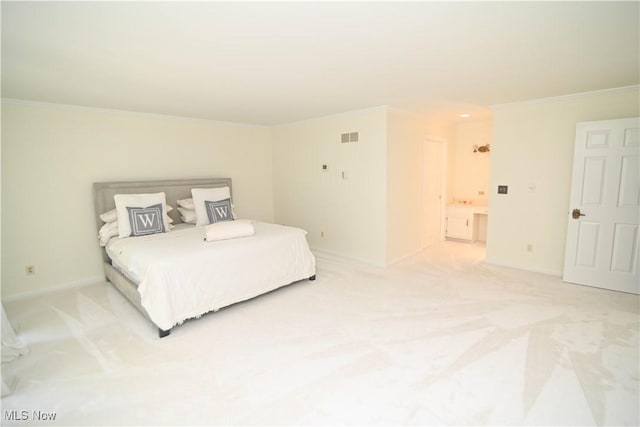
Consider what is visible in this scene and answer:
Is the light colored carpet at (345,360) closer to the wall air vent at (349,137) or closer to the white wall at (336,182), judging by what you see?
the white wall at (336,182)

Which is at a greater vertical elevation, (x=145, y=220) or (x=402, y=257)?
(x=145, y=220)

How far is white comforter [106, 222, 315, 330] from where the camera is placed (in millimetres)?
2756

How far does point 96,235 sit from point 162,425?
3.20 meters

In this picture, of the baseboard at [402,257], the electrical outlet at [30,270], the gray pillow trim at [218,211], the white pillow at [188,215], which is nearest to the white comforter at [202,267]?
the gray pillow trim at [218,211]

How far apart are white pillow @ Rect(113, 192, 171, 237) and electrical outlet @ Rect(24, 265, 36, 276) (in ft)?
3.36

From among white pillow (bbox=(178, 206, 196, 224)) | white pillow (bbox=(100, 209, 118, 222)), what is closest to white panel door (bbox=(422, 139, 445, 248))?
white pillow (bbox=(178, 206, 196, 224))

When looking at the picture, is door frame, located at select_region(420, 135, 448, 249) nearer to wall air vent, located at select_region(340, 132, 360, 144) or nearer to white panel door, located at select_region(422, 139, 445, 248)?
white panel door, located at select_region(422, 139, 445, 248)

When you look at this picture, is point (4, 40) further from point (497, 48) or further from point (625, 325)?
point (625, 325)

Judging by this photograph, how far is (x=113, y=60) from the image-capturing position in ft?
7.82

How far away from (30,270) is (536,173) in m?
6.29

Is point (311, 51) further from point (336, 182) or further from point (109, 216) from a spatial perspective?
point (109, 216)

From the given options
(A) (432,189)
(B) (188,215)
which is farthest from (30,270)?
(A) (432,189)

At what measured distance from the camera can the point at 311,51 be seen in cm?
225

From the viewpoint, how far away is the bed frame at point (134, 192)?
3.17 metres
